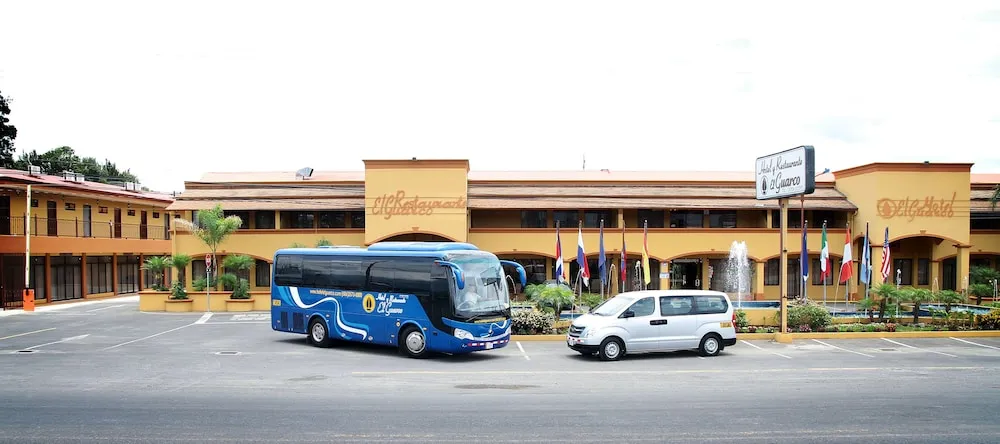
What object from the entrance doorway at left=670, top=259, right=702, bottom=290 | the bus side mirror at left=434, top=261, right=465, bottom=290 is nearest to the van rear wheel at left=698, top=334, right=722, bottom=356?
the bus side mirror at left=434, top=261, right=465, bottom=290

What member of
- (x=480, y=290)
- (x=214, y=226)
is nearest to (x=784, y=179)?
(x=480, y=290)

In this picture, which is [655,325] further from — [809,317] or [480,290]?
[809,317]

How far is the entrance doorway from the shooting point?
128 feet

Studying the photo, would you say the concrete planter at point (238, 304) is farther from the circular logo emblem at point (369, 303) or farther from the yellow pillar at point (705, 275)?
the yellow pillar at point (705, 275)

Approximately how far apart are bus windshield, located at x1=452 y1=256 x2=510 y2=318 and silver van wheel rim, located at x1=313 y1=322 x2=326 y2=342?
5.26m

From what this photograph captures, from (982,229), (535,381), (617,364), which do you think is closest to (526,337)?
(617,364)

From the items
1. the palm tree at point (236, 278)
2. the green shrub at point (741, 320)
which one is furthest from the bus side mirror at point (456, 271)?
the palm tree at point (236, 278)

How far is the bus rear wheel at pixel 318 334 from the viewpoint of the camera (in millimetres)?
20188

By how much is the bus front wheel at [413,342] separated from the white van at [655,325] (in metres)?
3.96

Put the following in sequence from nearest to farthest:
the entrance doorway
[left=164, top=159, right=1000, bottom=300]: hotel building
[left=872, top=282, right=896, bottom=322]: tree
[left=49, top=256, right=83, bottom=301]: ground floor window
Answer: [left=872, top=282, right=896, bottom=322]: tree
[left=164, top=159, right=1000, bottom=300]: hotel building
[left=49, top=256, right=83, bottom=301]: ground floor window
the entrance doorway

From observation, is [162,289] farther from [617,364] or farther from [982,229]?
[982,229]

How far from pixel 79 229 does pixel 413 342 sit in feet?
107

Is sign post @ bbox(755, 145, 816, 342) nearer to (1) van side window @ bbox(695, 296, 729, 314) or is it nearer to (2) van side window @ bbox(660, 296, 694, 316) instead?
(1) van side window @ bbox(695, 296, 729, 314)

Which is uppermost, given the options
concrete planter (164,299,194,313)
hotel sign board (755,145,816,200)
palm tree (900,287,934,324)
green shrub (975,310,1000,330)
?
hotel sign board (755,145,816,200)
